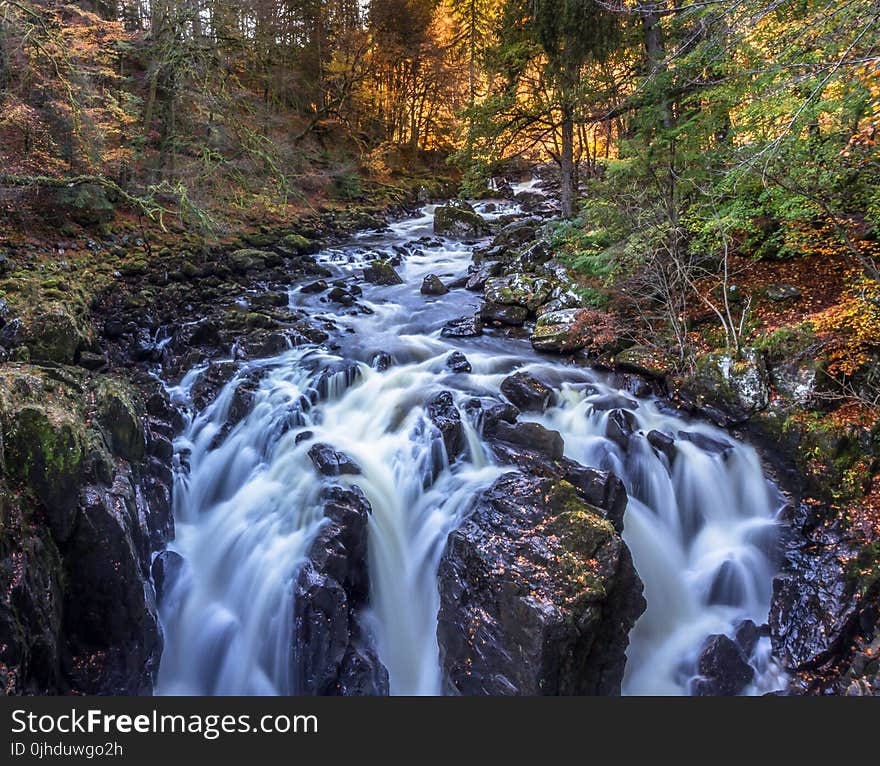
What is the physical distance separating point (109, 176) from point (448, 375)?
12.0 metres

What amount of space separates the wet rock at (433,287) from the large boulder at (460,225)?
6684mm

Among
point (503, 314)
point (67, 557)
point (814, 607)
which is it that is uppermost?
point (503, 314)

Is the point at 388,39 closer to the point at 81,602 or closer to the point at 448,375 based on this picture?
the point at 448,375

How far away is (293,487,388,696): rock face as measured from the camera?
5.19 meters

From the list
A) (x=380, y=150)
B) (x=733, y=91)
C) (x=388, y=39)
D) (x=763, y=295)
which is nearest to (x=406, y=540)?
(x=763, y=295)

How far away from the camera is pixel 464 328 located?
11.8m

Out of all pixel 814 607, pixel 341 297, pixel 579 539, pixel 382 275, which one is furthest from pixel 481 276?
pixel 814 607

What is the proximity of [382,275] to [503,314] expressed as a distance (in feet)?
17.1

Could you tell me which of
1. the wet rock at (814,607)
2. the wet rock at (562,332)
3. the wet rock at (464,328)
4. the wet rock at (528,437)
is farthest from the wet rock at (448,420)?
the wet rock at (814,607)

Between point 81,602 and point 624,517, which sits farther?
point 624,517

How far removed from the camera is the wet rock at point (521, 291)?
1184cm

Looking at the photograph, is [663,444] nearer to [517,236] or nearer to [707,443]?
[707,443]

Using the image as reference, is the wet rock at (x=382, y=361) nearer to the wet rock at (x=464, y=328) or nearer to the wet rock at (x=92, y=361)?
the wet rock at (x=464, y=328)

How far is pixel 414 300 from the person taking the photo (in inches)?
553
